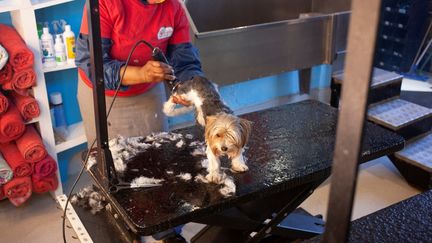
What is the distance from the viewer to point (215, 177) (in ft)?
4.20

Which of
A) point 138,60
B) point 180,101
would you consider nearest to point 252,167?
point 180,101

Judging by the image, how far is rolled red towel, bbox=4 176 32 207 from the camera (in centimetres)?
219

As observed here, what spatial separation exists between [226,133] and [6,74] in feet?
4.44

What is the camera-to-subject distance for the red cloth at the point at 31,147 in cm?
216

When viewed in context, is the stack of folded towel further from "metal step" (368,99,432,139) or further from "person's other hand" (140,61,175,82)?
"metal step" (368,99,432,139)

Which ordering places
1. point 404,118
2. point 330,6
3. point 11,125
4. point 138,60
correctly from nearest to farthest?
Answer: point 138,60
point 11,125
point 404,118
point 330,6

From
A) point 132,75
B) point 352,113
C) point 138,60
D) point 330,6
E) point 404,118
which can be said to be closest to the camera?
point 352,113

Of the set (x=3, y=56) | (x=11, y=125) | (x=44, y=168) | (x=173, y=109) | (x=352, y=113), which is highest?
(x=352, y=113)

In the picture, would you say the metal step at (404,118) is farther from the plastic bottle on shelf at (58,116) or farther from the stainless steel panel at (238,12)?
the plastic bottle on shelf at (58,116)

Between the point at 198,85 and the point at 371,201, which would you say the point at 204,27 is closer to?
the point at 371,201

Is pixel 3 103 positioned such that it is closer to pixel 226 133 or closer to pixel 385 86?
pixel 226 133

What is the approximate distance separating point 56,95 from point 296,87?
2.20 m

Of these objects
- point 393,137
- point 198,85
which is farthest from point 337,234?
point 393,137

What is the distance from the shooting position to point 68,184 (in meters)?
2.59
